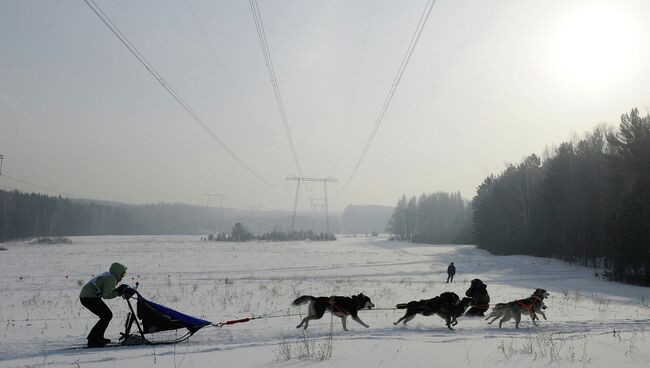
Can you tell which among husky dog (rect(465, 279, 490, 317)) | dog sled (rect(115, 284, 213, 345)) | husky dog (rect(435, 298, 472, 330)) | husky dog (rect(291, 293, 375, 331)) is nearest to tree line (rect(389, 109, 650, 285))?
husky dog (rect(465, 279, 490, 317))

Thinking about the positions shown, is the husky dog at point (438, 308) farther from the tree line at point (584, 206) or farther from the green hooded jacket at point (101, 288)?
the tree line at point (584, 206)

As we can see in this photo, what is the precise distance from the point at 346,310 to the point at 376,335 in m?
1.51

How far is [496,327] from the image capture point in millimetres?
12625

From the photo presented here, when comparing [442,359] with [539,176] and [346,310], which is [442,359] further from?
[539,176]

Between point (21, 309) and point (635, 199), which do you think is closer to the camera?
point (21, 309)

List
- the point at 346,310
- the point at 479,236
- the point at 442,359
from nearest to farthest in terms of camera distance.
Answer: the point at 442,359, the point at 346,310, the point at 479,236

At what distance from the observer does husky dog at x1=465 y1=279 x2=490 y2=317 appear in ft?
46.5

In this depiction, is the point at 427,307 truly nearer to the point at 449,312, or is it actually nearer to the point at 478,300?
the point at 449,312

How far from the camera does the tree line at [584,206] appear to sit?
→ 38.8m

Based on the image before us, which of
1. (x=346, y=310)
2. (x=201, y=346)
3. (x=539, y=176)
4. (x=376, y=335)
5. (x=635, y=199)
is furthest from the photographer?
(x=539, y=176)

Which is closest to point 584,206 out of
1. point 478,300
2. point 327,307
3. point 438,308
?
point 478,300

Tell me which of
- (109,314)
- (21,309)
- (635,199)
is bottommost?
(21,309)

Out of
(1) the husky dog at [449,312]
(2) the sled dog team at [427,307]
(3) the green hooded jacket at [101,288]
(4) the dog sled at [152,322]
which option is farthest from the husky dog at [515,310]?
(3) the green hooded jacket at [101,288]

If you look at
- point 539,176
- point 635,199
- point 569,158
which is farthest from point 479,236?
point 635,199
